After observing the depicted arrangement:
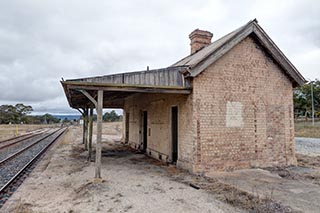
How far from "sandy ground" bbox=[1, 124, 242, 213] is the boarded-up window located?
2.72 metres

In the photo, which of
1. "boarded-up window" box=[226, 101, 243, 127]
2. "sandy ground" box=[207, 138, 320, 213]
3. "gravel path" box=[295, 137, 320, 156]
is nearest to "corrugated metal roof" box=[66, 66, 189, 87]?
"boarded-up window" box=[226, 101, 243, 127]

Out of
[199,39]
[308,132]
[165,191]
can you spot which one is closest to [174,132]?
[165,191]

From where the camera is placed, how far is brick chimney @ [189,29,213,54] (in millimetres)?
12828

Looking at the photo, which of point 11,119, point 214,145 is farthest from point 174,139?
point 11,119

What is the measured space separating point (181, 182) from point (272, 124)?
189 inches

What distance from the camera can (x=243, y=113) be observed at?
9.41 meters

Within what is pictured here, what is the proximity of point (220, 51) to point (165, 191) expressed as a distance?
514 cm

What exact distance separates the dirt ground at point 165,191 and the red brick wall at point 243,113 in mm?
619

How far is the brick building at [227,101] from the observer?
862 cm

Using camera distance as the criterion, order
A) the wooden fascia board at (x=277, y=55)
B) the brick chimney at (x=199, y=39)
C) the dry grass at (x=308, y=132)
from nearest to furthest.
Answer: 1. the wooden fascia board at (x=277, y=55)
2. the brick chimney at (x=199, y=39)
3. the dry grass at (x=308, y=132)

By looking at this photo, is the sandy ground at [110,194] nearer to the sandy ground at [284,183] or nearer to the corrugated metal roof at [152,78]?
the sandy ground at [284,183]

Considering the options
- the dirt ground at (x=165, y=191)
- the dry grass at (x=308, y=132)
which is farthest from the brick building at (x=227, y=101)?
the dry grass at (x=308, y=132)

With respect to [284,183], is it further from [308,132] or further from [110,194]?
[308,132]

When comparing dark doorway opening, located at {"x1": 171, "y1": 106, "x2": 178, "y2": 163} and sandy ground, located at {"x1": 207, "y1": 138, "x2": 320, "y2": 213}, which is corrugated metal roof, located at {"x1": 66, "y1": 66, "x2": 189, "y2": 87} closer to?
dark doorway opening, located at {"x1": 171, "y1": 106, "x2": 178, "y2": 163}
